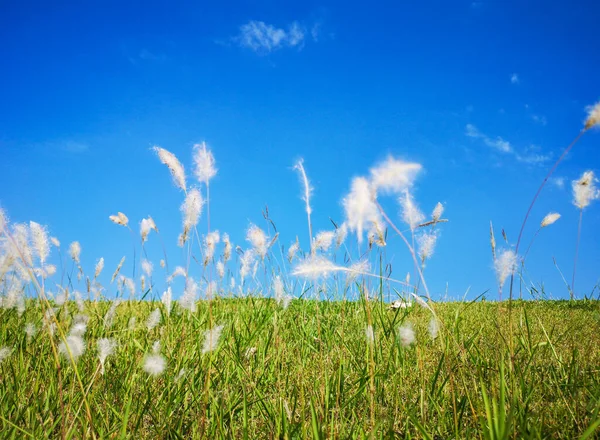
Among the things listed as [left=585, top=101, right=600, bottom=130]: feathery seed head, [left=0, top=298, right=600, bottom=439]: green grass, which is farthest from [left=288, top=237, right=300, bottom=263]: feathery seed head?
[left=585, top=101, right=600, bottom=130]: feathery seed head

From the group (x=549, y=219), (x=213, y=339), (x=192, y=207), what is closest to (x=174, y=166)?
(x=192, y=207)

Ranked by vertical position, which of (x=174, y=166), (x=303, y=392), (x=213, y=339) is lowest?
(x=303, y=392)

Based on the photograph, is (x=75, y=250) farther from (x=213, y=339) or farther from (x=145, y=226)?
(x=213, y=339)

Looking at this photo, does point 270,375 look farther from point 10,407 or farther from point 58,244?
point 58,244

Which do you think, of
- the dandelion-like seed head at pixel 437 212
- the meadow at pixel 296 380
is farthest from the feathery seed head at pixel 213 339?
the dandelion-like seed head at pixel 437 212

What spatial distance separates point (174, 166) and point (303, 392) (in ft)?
3.70

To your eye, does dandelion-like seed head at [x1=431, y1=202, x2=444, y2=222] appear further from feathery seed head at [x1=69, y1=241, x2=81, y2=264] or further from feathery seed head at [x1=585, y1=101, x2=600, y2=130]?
feathery seed head at [x1=69, y1=241, x2=81, y2=264]

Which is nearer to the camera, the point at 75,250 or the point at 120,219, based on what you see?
the point at 120,219

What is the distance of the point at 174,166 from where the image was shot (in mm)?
1696

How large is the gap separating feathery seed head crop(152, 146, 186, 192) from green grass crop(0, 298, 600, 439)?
67 centimetres

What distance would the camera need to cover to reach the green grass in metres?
1.53

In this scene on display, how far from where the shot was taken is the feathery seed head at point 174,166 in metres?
1.70

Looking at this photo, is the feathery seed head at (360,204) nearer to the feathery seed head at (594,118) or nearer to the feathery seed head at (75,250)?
the feathery seed head at (594,118)

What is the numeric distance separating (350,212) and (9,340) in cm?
274
